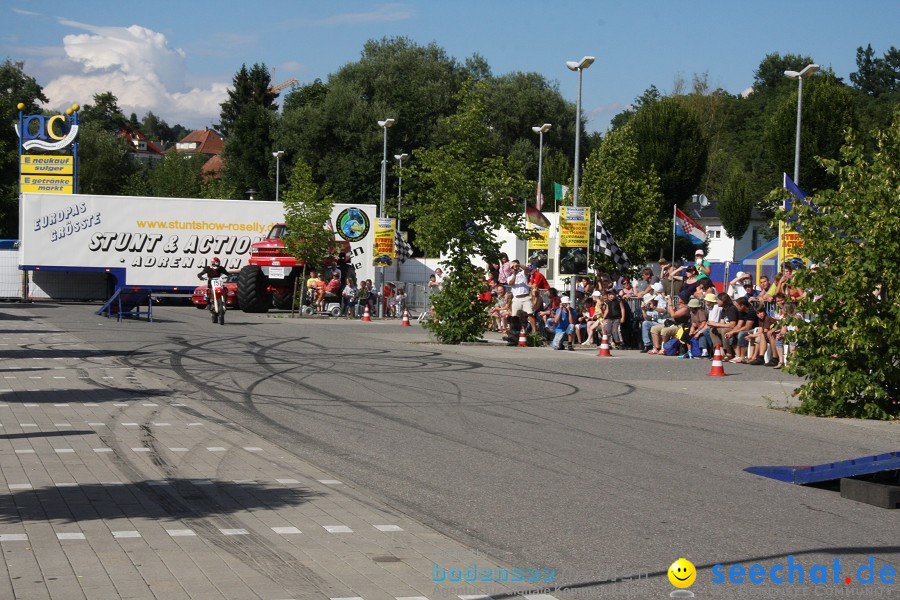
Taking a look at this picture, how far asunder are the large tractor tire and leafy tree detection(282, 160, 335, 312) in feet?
4.85

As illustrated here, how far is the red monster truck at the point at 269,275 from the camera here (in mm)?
38094

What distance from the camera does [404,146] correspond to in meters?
75.9

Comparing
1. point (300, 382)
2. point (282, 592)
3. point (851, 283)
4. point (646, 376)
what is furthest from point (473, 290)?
point (282, 592)

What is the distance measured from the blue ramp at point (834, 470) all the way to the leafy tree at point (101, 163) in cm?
8988

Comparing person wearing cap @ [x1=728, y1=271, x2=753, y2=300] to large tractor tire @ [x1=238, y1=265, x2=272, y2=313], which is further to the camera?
large tractor tire @ [x1=238, y1=265, x2=272, y2=313]

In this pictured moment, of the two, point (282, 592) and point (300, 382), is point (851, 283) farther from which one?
point (282, 592)

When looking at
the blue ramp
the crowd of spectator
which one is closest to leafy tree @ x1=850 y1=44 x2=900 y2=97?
the crowd of spectator

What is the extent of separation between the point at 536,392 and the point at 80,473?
26.7 ft

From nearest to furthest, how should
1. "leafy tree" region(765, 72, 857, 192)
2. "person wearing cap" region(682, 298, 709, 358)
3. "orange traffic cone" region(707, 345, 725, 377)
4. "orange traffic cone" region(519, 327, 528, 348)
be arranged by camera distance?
1. "orange traffic cone" region(707, 345, 725, 377)
2. "person wearing cap" region(682, 298, 709, 358)
3. "orange traffic cone" region(519, 327, 528, 348)
4. "leafy tree" region(765, 72, 857, 192)

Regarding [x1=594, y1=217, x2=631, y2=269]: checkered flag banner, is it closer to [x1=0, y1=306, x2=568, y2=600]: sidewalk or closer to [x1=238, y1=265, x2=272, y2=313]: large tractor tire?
[x1=238, y1=265, x2=272, y2=313]: large tractor tire

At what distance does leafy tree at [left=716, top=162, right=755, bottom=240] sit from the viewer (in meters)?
74.8

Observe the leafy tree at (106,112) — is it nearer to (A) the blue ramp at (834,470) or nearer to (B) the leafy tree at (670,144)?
(B) the leafy tree at (670,144)

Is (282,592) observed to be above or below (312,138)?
below

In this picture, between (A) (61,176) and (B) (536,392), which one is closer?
(B) (536,392)
